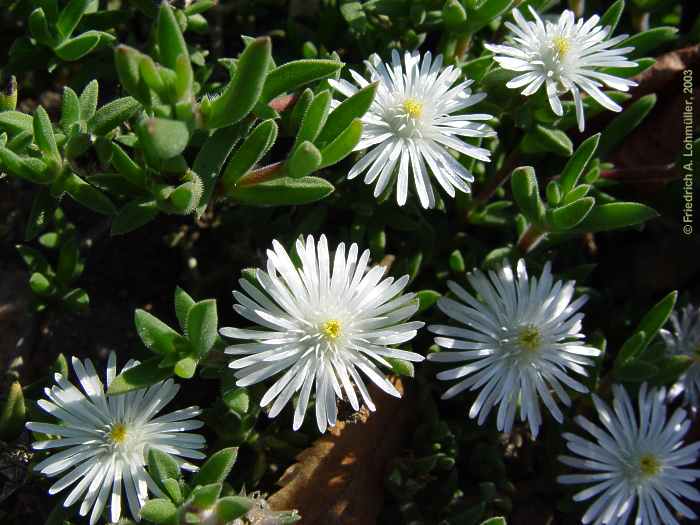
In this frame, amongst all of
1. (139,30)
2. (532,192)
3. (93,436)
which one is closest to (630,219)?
(532,192)

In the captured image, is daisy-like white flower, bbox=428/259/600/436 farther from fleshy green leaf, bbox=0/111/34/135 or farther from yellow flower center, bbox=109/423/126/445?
fleshy green leaf, bbox=0/111/34/135

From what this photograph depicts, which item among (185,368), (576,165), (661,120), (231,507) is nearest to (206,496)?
(231,507)

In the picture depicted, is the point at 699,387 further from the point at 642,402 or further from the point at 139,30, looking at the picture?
the point at 139,30

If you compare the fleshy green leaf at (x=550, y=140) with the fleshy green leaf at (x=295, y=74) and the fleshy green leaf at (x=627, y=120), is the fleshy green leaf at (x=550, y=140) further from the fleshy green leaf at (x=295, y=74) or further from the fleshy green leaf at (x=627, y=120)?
the fleshy green leaf at (x=295, y=74)

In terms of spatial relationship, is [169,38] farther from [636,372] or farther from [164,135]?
[636,372]

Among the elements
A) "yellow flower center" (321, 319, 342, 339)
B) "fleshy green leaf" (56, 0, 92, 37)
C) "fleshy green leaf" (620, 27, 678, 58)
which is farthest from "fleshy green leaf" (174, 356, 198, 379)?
"fleshy green leaf" (620, 27, 678, 58)

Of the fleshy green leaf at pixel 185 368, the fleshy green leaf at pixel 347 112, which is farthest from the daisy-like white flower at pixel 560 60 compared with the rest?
the fleshy green leaf at pixel 185 368
